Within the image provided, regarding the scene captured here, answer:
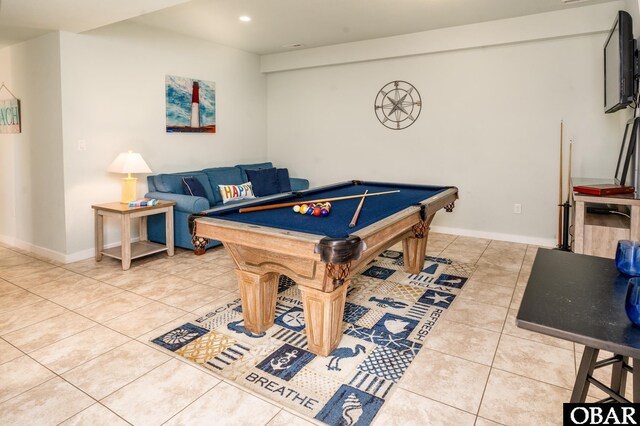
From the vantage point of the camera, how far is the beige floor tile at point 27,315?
2691 mm

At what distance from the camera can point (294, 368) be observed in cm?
220

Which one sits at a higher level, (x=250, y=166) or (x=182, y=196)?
(x=250, y=166)

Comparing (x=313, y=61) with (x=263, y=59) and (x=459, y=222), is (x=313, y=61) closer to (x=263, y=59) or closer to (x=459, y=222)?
(x=263, y=59)

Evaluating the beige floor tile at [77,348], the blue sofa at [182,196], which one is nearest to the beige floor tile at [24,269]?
the blue sofa at [182,196]

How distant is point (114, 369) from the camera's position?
217 cm

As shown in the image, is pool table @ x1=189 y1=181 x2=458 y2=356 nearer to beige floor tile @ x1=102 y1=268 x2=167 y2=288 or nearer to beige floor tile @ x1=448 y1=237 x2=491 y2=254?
beige floor tile @ x1=102 y1=268 x2=167 y2=288

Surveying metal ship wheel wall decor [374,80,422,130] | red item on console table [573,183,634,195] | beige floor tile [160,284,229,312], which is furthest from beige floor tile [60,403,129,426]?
metal ship wheel wall decor [374,80,422,130]

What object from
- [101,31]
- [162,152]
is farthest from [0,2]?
[162,152]

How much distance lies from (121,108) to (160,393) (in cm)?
357

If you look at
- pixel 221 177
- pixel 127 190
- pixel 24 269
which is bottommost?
pixel 24 269

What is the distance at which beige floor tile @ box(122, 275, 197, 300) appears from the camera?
327 cm

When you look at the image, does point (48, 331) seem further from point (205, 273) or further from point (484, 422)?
point (484, 422)

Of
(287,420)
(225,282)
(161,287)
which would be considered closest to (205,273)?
(225,282)

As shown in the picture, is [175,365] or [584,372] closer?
[584,372]
